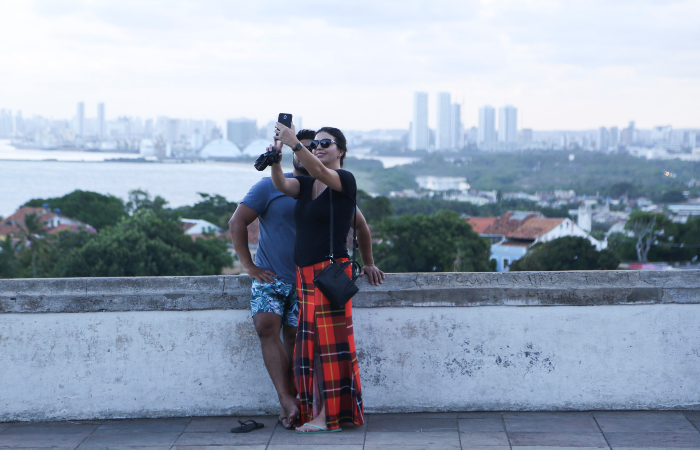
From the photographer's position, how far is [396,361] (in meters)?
3.14

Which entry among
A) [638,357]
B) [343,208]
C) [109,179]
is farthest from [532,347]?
[109,179]

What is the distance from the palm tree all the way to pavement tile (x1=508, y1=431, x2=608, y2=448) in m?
38.5

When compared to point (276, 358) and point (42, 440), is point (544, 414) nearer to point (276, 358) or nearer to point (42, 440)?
point (276, 358)

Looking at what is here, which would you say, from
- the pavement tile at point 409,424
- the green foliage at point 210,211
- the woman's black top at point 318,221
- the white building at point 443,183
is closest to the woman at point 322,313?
the woman's black top at point 318,221

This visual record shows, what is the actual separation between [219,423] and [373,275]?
1013 mm

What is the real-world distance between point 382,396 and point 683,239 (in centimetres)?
5787

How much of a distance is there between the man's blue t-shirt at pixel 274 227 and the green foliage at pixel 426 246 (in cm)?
3650

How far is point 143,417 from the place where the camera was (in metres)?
3.13

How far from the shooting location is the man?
2.82 meters

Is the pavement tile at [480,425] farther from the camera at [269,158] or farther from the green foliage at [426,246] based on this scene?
the green foliage at [426,246]

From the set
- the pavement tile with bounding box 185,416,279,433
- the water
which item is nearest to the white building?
the water

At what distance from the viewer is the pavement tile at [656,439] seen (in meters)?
2.63

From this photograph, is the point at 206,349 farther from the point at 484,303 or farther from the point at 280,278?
the point at 484,303

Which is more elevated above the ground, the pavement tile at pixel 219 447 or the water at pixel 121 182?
the pavement tile at pixel 219 447
